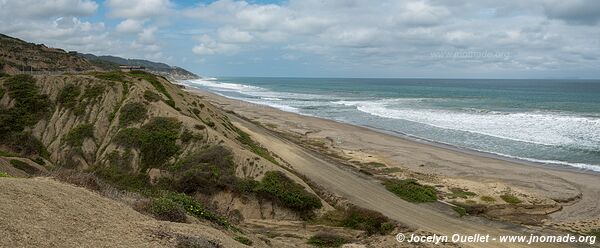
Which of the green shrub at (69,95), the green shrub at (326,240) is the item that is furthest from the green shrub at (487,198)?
the green shrub at (69,95)

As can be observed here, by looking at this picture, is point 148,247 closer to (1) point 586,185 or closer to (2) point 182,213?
(2) point 182,213

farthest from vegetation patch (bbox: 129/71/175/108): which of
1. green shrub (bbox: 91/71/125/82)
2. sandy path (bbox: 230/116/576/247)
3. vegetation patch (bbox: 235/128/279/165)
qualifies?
sandy path (bbox: 230/116/576/247)

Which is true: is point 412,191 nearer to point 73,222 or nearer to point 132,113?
point 132,113

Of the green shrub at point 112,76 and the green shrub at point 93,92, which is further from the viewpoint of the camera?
the green shrub at point 112,76

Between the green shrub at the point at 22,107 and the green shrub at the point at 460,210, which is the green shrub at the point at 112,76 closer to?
the green shrub at the point at 22,107

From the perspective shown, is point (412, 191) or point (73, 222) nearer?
point (73, 222)

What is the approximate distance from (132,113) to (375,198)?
17156mm

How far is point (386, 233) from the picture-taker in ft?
70.0

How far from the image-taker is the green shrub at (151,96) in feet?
104

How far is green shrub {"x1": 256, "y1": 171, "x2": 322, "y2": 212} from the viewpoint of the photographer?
78.4 feet

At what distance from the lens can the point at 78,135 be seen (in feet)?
99.0

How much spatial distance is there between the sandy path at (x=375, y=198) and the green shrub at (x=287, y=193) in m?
2.65

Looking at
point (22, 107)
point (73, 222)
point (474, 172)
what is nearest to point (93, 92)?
point (22, 107)

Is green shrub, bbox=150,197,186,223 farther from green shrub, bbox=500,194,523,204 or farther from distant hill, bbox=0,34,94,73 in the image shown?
distant hill, bbox=0,34,94,73
